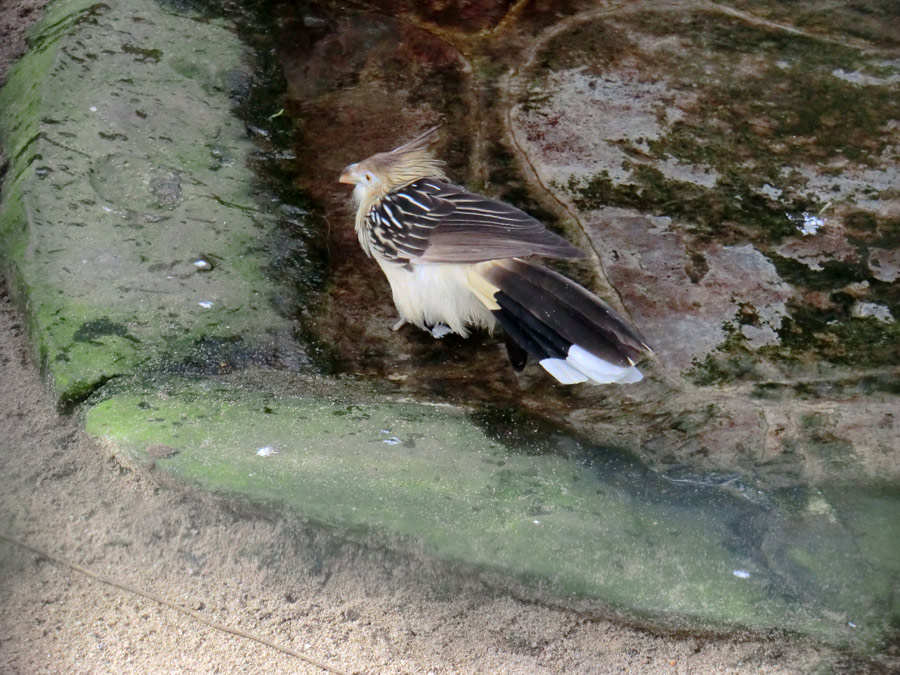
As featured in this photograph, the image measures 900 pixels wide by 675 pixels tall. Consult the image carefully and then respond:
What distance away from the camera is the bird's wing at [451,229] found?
10.5 ft

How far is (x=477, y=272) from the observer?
11.1 ft

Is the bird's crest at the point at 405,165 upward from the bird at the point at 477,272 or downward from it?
upward

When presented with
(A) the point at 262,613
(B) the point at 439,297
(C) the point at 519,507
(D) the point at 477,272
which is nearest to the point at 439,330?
(B) the point at 439,297

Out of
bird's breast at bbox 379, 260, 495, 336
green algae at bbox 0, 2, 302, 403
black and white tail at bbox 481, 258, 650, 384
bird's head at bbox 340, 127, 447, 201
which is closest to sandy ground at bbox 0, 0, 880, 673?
green algae at bbox 0, 2, 302, 403

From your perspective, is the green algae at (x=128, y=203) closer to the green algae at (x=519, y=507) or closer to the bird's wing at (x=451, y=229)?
the green algae at (x=519, y=507)

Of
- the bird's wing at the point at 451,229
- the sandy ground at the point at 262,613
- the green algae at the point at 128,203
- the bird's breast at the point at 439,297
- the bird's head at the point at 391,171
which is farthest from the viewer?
the bird's head at the point at 391,171

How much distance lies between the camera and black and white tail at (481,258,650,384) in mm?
2867

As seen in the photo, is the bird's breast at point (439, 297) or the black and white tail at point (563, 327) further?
the bird's breast at point (439, 297)

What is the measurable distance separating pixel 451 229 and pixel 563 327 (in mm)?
702

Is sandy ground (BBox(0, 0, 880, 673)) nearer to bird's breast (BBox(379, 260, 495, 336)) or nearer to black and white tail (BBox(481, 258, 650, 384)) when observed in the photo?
black and white tail (BBox(481, 258, 650, 384))

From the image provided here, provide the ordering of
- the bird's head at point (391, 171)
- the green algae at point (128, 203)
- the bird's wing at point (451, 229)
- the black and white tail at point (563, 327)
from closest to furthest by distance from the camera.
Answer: the black and white tail at point (563, 327), the green algae at point (128, 203), the bird's wing at point (451, 229), the bird's head at point (391, 171)

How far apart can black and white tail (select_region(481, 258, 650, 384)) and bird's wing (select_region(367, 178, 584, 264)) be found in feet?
0.27

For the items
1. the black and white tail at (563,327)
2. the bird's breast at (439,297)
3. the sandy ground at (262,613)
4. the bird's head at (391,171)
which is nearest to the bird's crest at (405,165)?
the bird's head at (391,171)

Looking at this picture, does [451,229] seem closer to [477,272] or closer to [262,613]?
[477,272]
